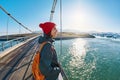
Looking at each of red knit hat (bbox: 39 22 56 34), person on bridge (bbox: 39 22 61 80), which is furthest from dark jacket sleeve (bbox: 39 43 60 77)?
red knit hat (bbox: 39 22 56 34)

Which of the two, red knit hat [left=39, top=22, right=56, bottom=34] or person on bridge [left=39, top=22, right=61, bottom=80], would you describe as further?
red knit hat [left=39, top=22, right=56, bottom=34]

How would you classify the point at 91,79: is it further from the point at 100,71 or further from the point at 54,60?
the point at 54,60

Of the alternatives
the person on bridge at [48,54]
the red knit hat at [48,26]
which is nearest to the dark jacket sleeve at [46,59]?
the person on bridge at [48,54]

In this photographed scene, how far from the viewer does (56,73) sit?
4.06 meters

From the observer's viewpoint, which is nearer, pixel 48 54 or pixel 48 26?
pixel 48 54

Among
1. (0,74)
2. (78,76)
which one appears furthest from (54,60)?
(78,76)

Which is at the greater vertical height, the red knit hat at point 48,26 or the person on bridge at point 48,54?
the red knit hat at point 48,26

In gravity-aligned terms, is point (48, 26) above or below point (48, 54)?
above

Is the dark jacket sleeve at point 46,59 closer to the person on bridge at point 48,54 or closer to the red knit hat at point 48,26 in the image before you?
the person on bridge at point 48,54

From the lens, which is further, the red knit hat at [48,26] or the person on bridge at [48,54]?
the red knit hat at [48,26]

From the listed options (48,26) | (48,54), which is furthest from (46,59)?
(48,26)

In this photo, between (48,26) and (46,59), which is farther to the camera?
(48,26)

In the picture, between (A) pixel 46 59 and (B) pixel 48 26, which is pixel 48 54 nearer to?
(A) pixel 46 59

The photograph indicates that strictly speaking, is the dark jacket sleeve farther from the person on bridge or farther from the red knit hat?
the red knit hat
